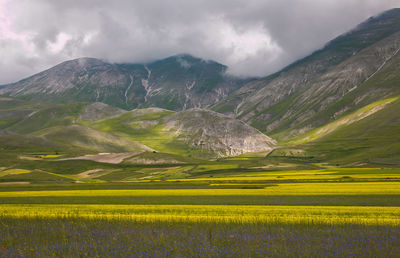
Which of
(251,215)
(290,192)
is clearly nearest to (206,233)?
(251,215)

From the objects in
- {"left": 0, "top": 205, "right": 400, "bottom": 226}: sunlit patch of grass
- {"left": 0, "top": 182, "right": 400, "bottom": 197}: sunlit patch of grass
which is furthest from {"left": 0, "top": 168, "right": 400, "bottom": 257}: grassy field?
{"left": 0, "top": 182, "right": 400, "bottom": 197}: sunlit patch of grass

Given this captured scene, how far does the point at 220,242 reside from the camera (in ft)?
73.2

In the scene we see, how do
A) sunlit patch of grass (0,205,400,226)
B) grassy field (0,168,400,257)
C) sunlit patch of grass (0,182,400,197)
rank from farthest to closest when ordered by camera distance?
sunlit patch of grass (0,182,400,197), sunlit patch of grass (0,205,400,226), grassy field (0,168,400,257)

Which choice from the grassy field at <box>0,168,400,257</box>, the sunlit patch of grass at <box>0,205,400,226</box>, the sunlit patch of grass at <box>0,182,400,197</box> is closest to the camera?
the grassy field at <box>0,168,400,257</box>

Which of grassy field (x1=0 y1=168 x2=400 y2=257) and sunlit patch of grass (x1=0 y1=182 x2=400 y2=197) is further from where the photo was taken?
sunlit patch of grass (x1=0 y1=182 x2=400 y2=197)

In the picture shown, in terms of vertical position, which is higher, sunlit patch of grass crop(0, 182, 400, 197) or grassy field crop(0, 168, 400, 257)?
grassy field crop(0, 168, 400, 257)

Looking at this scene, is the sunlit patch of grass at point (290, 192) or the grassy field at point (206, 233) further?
the sunlit patch of grass at point (290, 192)

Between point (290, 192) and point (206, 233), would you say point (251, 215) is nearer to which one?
point (206, 233)

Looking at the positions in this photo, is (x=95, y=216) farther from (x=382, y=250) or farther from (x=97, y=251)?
(x=382, y=250)

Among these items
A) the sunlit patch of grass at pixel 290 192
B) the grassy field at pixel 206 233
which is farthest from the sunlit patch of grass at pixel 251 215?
the sunlit patch of grass at pixel 290 192

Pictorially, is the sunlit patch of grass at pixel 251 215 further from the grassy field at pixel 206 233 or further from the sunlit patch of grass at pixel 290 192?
the sunlit patch of grass at pixel 290 192

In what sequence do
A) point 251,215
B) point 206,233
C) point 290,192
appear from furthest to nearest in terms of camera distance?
point 290,192
point 251,215
point 206,233

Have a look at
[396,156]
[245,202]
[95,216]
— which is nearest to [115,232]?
[95,216]

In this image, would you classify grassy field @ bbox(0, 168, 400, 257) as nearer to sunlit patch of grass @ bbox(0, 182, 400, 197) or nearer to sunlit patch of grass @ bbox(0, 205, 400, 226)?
sunlit patch of grass @ bbox(0, 205, 400, 226)
